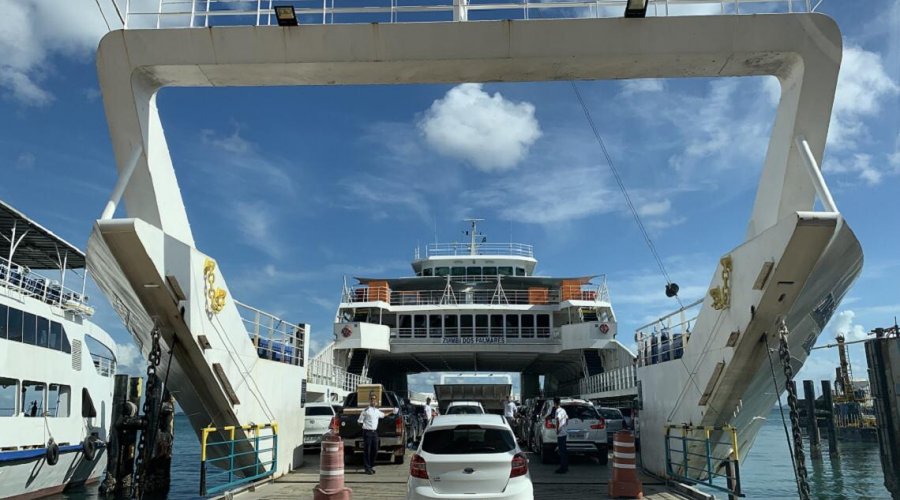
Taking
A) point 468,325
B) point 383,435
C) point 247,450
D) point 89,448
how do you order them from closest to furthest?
point 247,450
point 383,435
point 89,448
point 468,325

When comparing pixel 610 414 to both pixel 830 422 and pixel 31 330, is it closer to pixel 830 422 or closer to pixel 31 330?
pixel 31 330

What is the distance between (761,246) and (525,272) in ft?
99.4

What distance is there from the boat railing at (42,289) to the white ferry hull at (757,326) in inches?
609

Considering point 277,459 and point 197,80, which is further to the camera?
point 277,459

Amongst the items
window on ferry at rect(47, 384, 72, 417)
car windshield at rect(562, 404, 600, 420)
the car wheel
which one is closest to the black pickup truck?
the car wheel

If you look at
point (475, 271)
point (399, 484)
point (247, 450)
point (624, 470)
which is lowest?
point (399, 484)

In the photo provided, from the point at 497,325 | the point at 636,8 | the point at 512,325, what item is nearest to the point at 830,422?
the point at 512,325

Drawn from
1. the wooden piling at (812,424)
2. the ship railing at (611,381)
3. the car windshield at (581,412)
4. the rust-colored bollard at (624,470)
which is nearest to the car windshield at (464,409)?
the car windshield at (581,412)

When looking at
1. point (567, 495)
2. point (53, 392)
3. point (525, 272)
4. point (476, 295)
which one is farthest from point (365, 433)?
point (525, 272)

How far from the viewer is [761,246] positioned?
27.2 ft

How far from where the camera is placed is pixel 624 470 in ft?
31.7

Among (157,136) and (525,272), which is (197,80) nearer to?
(157,136)

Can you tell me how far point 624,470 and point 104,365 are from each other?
18528mm

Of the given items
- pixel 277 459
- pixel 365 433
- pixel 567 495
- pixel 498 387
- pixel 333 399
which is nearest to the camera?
pixel 567 495
